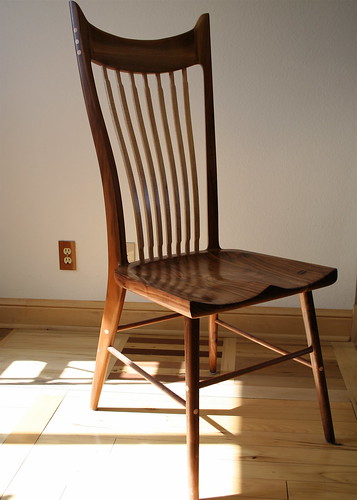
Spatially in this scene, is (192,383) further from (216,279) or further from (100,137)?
(100,137)

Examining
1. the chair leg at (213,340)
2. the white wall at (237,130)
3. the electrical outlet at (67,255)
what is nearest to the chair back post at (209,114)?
the chair leg at (213,340)

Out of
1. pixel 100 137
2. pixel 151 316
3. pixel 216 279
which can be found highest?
pixel 100 137

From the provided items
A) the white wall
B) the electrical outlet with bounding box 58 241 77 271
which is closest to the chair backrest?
the white wall

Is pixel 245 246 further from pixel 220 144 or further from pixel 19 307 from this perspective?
pixel 19 307

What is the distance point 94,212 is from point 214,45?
64 cm

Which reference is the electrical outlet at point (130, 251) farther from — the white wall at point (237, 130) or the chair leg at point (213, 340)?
the chair leg at point (213, 340)

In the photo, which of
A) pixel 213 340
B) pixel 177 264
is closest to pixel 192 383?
pixel 177 264

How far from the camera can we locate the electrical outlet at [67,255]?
1914 mm

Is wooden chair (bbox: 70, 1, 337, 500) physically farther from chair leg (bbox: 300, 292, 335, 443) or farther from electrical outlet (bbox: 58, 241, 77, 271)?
electrical outlet (bbox: 58, 241, 77, 271)

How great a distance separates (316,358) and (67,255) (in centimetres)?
95

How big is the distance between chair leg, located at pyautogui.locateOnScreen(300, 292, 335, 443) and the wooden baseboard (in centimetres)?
57

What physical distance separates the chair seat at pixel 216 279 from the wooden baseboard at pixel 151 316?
54 cm

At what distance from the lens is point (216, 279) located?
1.20 m

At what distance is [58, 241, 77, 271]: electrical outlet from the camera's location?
191cm
